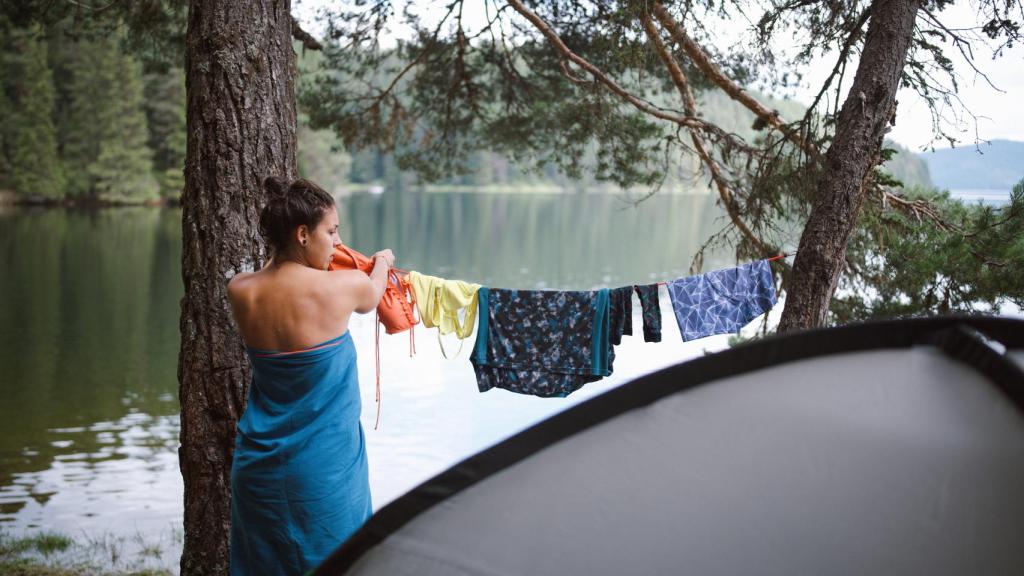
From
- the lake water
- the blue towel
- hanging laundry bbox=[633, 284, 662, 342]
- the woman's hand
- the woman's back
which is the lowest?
the lake water

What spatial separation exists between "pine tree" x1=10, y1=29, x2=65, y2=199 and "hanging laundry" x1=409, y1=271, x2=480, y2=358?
32710 millimetres

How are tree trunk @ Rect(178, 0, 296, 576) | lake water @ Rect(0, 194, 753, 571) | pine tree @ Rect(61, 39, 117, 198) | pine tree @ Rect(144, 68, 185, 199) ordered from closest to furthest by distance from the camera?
tree trunk @ Rect(178, 0, 296, 576)
lake water @ Rect(0, 194, 753, 571)
pine tree @ Rect(61, 39, 117, 198)
pine tree @ Rect(144, 68, 185, 199)

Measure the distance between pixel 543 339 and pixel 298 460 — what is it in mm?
1447

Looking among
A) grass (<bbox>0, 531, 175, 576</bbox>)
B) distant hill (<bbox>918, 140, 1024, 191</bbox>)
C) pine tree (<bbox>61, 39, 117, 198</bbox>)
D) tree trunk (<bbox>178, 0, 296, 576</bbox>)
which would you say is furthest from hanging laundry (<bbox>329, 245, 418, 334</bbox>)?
pine tree (<bbox>61, 39, 117, 198</bbox>)

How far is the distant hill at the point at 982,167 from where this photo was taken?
5.24 meters

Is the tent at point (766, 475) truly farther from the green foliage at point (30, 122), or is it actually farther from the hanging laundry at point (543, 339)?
the green foliage at point (30, 122)

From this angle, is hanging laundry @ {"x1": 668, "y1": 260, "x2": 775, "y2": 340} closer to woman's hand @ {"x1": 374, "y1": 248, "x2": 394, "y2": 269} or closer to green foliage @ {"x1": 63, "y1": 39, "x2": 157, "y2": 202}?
woman's hand @ {"x1": 374, "y1": 248, "x2": 394, "y2": 269}

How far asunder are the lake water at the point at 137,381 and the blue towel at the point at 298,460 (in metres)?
0.61

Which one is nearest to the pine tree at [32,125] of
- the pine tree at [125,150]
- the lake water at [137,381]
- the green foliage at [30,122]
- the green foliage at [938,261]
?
the green foliage at [30,122]

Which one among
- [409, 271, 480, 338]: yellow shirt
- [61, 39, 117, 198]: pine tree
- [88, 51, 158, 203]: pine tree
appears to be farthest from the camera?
[88, 51, 158, 203]: pine tree

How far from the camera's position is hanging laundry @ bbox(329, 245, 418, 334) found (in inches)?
120

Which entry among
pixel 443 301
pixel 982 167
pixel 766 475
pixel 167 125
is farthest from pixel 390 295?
pixel 167 125

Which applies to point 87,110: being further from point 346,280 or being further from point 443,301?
point 346,280

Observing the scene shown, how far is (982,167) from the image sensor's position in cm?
546
